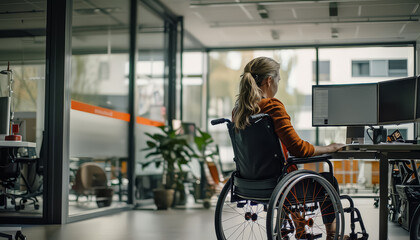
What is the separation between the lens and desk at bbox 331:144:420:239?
3.15 metres

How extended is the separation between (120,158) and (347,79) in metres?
5.33

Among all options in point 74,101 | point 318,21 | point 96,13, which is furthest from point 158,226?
point 318,21

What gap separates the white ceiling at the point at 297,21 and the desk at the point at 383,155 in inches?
183

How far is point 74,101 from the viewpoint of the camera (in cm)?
550

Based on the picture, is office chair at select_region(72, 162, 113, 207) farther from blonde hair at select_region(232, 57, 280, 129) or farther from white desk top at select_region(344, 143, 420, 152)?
white desk top at select_region(344, 143, 420, 152)

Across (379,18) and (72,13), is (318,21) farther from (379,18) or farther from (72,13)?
(72,13)

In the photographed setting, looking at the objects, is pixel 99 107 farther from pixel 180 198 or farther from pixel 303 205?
pixel 303 205

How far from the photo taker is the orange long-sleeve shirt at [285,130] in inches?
110

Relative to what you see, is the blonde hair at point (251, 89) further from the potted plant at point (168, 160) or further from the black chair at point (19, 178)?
the potted plant at point (168, 160)

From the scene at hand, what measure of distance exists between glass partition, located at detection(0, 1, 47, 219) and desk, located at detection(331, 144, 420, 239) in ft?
9.69

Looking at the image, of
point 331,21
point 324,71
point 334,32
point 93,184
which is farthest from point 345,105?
point 324,71

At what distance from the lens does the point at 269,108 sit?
2.84m

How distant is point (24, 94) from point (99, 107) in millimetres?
1074

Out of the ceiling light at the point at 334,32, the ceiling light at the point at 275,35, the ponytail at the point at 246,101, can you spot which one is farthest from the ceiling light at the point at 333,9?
the ponytail at the point at 246,101
